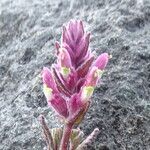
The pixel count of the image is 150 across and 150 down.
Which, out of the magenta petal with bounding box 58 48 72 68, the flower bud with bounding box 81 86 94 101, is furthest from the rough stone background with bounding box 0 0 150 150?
the magenta petal with bounding box 58 48 72 68

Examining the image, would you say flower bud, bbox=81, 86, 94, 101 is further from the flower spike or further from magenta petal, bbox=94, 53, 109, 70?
magenta petal, bbox=94, 53, 109, 70

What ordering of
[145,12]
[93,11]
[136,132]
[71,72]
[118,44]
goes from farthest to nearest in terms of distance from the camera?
[93,11] → [145,12] → [118,44] → [136,132] → [71,72]

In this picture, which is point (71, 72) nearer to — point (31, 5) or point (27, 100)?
point (27, 100)

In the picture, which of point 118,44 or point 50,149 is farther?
point 118,44

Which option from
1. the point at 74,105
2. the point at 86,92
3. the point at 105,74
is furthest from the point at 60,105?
the point at 105,74

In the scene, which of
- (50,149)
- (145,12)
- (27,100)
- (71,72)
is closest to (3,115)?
(27,100)

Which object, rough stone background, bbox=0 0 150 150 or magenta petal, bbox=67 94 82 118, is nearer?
magenta petal, bbox=67 94 82 118

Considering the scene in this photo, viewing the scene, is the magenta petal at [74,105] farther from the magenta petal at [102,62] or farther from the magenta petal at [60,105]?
the magenta petal at [102,62]

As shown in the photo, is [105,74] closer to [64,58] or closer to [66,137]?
[66,137]
